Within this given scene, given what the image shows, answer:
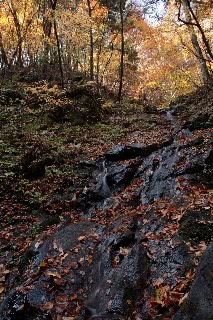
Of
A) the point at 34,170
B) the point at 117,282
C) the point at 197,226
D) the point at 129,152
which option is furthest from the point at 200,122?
the point at 117,282

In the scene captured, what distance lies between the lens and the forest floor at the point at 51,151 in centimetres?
816

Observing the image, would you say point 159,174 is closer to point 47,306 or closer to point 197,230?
→ point 197,230

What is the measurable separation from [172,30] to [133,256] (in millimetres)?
16080

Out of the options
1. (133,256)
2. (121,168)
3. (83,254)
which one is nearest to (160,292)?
(133,256)

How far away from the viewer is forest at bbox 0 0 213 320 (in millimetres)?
5090

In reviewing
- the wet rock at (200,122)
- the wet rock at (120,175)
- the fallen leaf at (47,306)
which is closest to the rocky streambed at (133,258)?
the fallen leaf at (47,306)

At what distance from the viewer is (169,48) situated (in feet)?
73.7

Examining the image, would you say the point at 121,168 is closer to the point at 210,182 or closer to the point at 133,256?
the point at 210,182

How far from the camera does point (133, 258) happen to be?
5602 mm

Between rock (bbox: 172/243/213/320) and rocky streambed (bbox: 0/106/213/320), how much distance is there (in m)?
0.01

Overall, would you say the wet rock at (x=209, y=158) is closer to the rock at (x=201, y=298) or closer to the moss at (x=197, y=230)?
the moss at (x=197, y=230)

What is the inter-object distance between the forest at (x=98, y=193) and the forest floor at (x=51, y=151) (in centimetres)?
5

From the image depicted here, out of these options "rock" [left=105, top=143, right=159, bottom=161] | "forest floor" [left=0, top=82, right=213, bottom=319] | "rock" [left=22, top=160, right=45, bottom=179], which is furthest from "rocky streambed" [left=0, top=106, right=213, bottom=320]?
"rock" [left=22, top=160, right=45, bottom=179]

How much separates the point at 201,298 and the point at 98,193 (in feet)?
22.1
